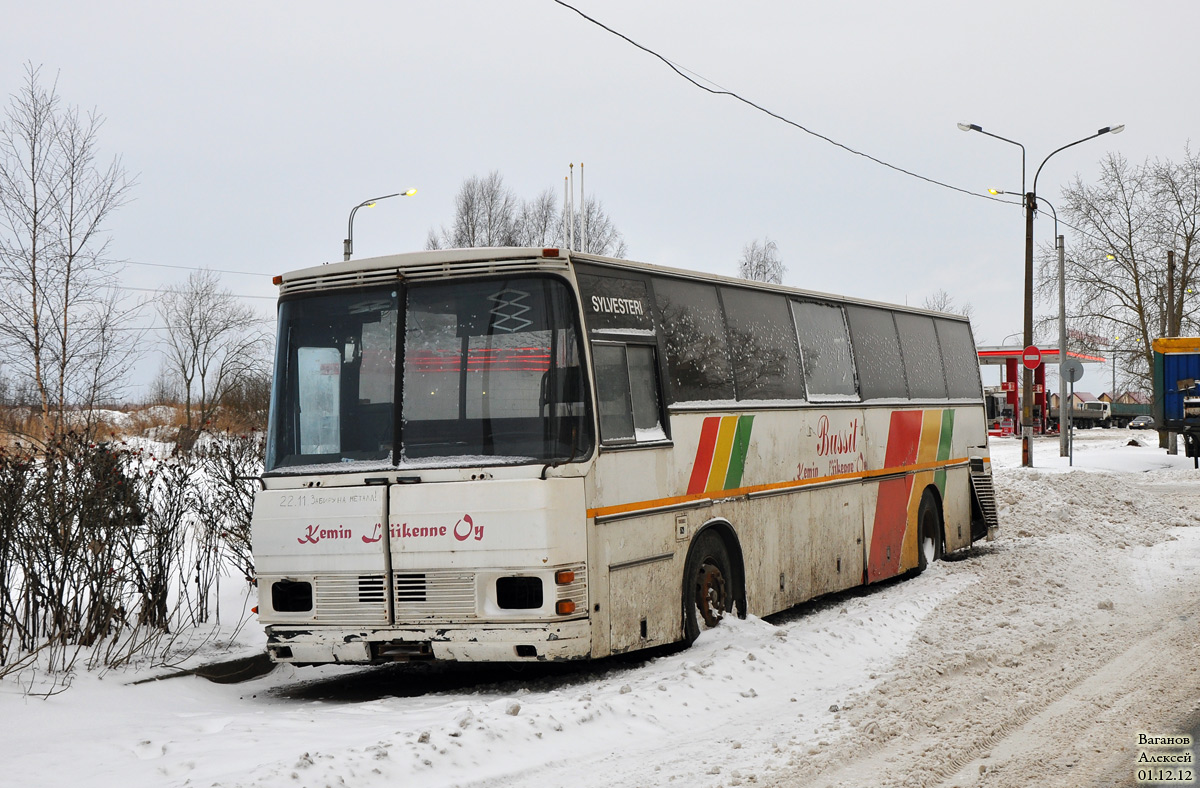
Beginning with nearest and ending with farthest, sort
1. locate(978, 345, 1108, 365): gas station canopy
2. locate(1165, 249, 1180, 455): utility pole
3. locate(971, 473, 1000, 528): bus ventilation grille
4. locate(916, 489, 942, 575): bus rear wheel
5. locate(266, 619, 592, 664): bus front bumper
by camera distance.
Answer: locate(266, 619, 592, 664): bus front bumper
locate(916, 489, 942, 575): bus rear wheel
locate(971, 473, 1000, 528): bus ventilation grille
locate(1165, 249, 1180, 455): utility pole
locate(978, 345, 1108, 365): gas station canopy

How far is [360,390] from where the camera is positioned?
27.4ft

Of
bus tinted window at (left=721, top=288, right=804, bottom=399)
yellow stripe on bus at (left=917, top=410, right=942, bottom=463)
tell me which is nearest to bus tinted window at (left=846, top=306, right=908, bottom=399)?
yellow stripe on bus at (left=917, top=410, right=942, bottom=463)

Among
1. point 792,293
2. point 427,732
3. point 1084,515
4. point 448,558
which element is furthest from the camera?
point 1084,515

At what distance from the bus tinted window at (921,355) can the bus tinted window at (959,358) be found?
11.1 inches

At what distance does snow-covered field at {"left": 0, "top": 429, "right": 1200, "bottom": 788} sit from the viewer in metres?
5.92

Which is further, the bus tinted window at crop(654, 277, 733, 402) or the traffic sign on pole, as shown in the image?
the traffic sign on pole

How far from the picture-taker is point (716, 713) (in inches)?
290

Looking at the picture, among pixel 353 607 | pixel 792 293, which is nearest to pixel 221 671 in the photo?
pixel 353 607

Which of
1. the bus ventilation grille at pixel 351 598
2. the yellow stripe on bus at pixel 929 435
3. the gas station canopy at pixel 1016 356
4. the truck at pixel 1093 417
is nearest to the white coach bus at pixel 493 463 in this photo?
the bus ventilation grille at pixel 351 598

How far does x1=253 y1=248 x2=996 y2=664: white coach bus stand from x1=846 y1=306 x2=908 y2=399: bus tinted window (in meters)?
3.67

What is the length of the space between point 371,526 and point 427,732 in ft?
7.06

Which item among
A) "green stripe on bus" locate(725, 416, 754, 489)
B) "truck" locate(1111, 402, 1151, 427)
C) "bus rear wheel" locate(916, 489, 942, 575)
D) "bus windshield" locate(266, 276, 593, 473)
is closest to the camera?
"bus windshield" locate(266, 276, 593, 473)

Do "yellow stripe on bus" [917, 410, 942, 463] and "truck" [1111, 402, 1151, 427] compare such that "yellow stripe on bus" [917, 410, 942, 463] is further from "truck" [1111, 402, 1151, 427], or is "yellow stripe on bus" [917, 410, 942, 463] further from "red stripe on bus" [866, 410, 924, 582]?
"truck" [1111, 402, 1151, 427]

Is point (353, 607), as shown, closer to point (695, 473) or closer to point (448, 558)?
point (448, 558)
